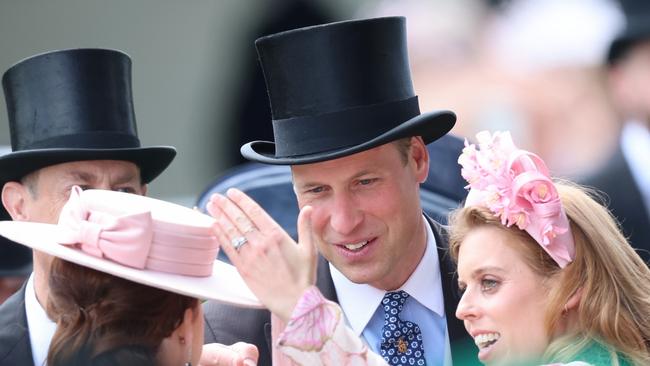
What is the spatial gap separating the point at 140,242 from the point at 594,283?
1.14 meters

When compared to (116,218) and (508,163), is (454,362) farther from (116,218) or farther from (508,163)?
(116,218)

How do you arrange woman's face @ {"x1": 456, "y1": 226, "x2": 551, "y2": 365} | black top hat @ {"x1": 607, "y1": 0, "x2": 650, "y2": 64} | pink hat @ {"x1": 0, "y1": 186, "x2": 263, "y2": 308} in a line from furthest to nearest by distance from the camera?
1. black top hat @ {"x1": 607, "y1": 0, "x2": 650, "y2": 64}
2. woman's face @ {"x1": 456, "y1": 226, "x2": 551, "y2": 365}
3. pink hat @ {"x1": 0, "y1": 186, "x2": 263, "y2": 308}

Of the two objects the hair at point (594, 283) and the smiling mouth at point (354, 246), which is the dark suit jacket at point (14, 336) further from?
the hair at point (594, 283)

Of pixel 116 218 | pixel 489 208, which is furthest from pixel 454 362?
pixel 116 218

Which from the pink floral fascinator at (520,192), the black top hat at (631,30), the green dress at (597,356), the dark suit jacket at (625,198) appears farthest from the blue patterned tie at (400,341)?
the black top hat at (631,30)

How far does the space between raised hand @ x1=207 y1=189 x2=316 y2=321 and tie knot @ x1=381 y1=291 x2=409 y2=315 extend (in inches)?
37.1

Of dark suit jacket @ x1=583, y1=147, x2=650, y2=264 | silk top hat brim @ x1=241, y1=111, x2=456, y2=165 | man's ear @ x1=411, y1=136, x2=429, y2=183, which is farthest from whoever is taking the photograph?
dark suit jacket @ x1=583, y1=147, x2=650, y2=264

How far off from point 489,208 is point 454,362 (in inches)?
21.2

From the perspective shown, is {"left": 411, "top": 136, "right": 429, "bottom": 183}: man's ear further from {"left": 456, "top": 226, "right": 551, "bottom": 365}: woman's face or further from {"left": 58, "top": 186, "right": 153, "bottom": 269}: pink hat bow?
{"left": 58, "top": 186, "right": 153, "bottom": 269}: pink hat bow

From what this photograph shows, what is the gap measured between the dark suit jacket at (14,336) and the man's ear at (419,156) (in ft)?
4.08

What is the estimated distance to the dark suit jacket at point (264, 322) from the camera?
12.2 ft

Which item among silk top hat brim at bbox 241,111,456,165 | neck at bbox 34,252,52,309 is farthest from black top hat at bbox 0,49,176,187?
silk top hat brim at bbox 241,111,456,165

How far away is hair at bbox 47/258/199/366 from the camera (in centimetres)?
277

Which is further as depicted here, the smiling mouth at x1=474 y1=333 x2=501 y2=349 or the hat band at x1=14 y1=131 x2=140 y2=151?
the hat band at x1=14 y1=131 x2=140 y2=151
